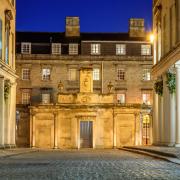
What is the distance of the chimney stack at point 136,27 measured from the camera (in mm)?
80062

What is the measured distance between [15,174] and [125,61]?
2328 inches

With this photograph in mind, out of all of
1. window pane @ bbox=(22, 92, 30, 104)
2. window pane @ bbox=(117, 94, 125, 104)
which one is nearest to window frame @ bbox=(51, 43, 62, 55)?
window pane @ bbox=(22, 92, 30, 104)

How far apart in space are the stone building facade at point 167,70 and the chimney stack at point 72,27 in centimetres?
3333

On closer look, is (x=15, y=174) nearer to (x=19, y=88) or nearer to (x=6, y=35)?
(x=6, y=35)

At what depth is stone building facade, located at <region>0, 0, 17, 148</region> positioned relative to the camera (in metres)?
43.2

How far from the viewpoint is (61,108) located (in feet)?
205

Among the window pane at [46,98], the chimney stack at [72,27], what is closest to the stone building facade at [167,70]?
the window pane at [46,98]

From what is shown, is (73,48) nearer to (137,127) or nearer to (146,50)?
(146,50)

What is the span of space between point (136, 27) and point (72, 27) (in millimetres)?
9318

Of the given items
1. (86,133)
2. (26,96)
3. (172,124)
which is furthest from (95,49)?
(172,124)

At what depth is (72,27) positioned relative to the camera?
263 feet

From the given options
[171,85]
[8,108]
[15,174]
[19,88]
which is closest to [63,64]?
[19,88]

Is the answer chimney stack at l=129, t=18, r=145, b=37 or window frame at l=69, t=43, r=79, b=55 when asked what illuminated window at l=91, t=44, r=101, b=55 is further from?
chimney stack at l=129, t=18, r=145, b=37

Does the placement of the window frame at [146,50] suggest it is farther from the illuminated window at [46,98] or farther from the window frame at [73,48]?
the illuminated window at [46,98]
